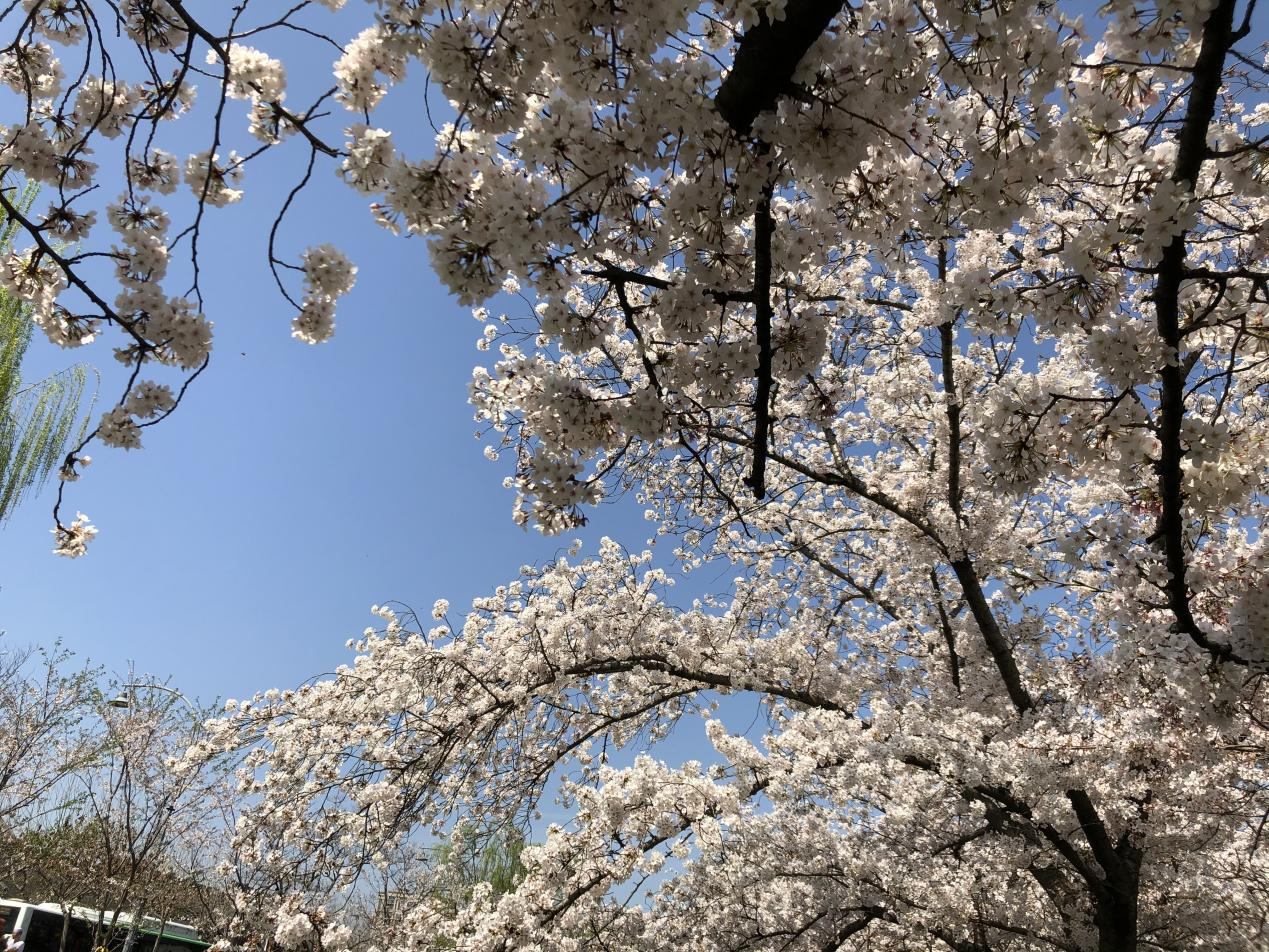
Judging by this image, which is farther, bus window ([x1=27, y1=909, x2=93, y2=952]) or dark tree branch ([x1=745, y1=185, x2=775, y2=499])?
bus window ([x1=27, y1=909, x2=93, y2=952])

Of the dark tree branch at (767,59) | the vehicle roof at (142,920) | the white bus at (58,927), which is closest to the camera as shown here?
the dark tree branch at (767,59)

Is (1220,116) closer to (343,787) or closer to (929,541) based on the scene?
(929,541)

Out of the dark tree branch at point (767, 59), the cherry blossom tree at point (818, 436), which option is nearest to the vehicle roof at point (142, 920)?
the cherry blossom tree at point (818, 436)

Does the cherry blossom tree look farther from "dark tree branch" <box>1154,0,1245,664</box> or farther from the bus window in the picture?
the bus window

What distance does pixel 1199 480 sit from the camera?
312 cm

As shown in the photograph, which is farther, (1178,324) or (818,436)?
(818,436)

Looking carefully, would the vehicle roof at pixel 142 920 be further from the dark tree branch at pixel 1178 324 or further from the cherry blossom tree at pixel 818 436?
the dark tree branch at pixel 1178 324

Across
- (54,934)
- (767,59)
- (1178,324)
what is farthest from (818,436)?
(54,934)

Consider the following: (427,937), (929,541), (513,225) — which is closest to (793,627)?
(929,541)

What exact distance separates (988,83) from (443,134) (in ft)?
5.20

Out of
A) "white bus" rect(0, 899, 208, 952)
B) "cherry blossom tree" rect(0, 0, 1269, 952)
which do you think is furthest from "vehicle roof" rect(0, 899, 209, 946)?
"cherry blossom tree" rect(0, 0, 1269, 952)

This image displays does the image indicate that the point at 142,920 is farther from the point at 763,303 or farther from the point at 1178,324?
the point at 1178,324

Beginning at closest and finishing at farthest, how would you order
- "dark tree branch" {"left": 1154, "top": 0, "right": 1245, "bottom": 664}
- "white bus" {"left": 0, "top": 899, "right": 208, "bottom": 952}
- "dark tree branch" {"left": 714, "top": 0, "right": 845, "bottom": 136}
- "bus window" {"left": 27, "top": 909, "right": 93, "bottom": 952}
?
"dark tree branch" {"left": 714, "top": 0, "right": 845, "bottom": 136} → "dark tree branch" {"left": 1154, "top": 0, "right": 1245, "bottom": 664} → "white bus" {"left": 0, "top": 899, "right": 208, "bottom": 952} → "bus window" {"left": 27, "top": 909, "right": 93, "bottom": 952}

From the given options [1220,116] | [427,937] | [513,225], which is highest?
[1220,116]
